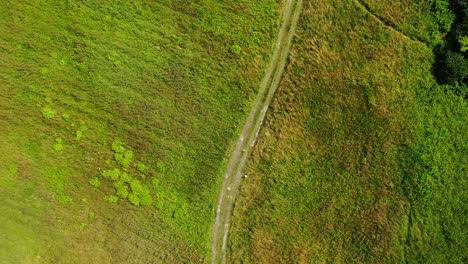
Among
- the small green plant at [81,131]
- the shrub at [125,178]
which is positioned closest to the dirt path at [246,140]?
the shrub at [125,178]

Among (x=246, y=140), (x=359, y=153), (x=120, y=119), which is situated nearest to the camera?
(x=120, y=119)

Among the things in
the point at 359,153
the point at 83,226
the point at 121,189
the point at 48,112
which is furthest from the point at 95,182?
the point at 359,153

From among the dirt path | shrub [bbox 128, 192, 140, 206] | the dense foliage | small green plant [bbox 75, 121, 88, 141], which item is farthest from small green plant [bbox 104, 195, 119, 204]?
the dense foliage

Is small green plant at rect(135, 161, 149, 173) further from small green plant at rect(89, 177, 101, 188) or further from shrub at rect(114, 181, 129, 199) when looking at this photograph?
small green plant at rect(89, 177, 101, 188)

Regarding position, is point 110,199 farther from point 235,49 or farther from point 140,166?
point 235,49

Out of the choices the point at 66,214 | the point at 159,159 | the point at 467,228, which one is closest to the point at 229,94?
the point at 159,159

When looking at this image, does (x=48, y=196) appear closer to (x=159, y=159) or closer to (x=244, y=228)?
(x=159, y=159)
